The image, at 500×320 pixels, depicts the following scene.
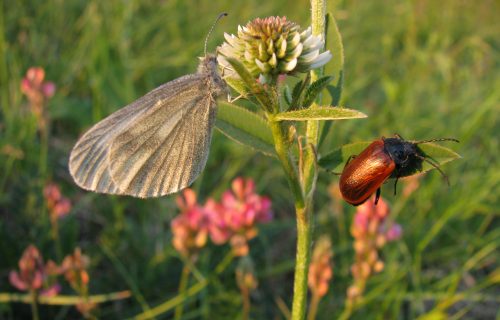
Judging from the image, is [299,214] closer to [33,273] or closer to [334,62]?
[334,62]

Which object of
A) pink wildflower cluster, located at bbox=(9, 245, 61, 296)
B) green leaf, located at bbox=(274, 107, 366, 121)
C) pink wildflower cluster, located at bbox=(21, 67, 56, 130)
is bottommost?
pink wildflower cluster, located at bbox=(9, 245, 61, 296)

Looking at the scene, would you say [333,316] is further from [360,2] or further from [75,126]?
[360,2]

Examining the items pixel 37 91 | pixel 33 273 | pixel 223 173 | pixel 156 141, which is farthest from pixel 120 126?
pixel 223 173

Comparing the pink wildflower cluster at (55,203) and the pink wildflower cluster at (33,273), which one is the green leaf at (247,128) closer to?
the pink wildflower cluster at (33,273)

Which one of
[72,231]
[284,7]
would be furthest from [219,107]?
[284,7]

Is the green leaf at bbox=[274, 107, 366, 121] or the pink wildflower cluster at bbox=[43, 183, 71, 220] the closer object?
the green leaf at bbox=[274, 107, 366, 121]

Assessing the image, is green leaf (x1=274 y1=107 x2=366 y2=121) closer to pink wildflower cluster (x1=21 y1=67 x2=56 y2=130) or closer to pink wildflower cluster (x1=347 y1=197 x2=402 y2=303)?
pink wildflower cluster (x1=347 y1=197 x2=402 y2=303)

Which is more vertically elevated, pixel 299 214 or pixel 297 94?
pixel 297 94

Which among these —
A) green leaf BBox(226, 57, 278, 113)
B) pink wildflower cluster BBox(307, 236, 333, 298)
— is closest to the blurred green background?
pink wildflower cluster BBox(307, 236, 333, 298)
